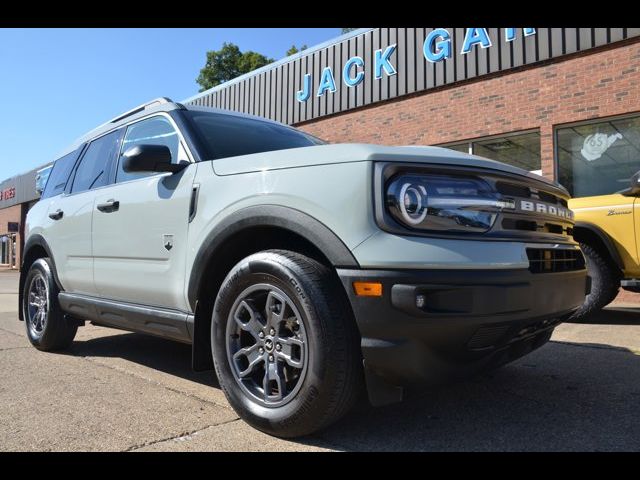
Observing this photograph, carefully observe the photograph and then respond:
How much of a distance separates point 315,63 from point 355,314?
39.5ft

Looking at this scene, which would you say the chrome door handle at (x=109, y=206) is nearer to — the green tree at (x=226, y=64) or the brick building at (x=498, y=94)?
the brick building at (x=498, y=94)

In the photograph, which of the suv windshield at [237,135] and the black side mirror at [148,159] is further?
the suv windshield at [237,135]

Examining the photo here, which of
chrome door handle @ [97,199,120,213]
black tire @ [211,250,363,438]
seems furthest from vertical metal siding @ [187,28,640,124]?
black tire @ [211,250,363,438]

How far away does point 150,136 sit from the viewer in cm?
379

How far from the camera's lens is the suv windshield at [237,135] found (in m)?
3.38

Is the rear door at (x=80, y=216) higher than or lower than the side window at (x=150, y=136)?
lower

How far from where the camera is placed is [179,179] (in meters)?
3.18

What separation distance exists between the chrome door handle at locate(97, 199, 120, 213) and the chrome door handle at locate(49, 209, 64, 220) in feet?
2.82

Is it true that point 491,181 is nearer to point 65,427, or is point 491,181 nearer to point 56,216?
point 65,427

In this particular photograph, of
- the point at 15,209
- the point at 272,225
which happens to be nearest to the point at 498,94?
the point at 272,225

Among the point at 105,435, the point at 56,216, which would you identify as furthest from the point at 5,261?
the point at 105,435

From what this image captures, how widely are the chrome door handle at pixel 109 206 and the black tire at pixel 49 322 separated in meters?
1.18

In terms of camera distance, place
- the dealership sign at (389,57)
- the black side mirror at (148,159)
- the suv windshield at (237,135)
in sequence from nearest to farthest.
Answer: the black side mirror at (148,159) < the suv windshield at (237,135) < the dealership sign at (389,57)

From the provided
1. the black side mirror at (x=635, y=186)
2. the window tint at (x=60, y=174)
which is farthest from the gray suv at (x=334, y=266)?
the black side mirror at (x=635, y=186)
